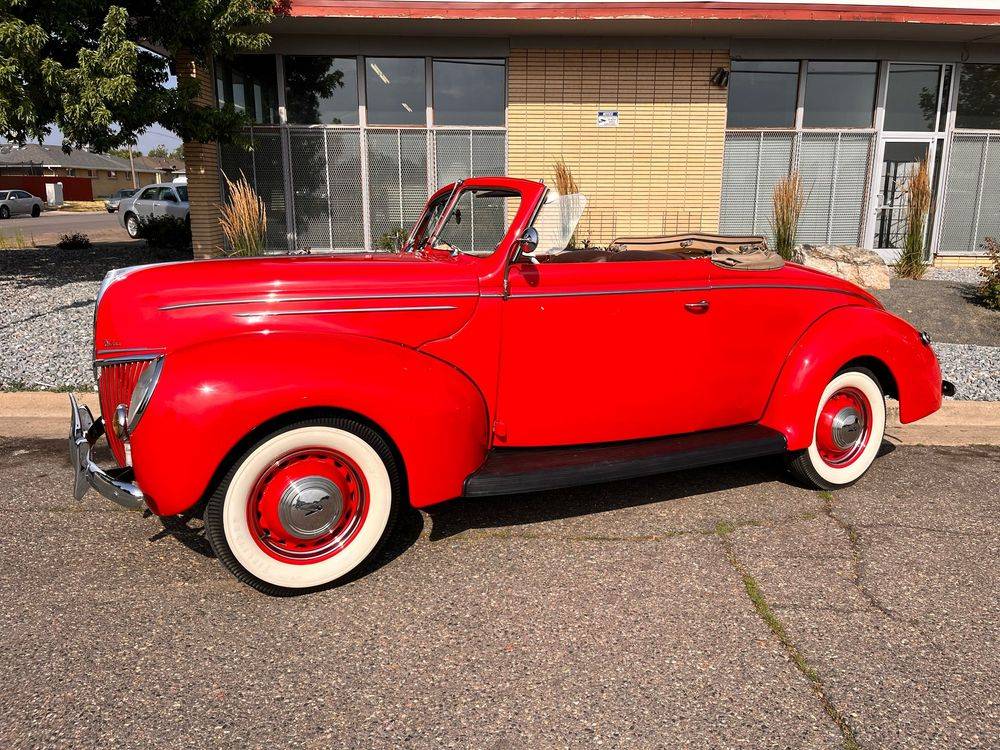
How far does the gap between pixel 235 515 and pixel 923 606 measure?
2.78 meters

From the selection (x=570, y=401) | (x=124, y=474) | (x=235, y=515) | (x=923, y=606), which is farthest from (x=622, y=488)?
(x=124, y=474)

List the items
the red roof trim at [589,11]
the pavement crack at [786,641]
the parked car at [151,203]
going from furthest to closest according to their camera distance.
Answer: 1. the parked car at [151,203]
2. the red roof trim at [589,11]
3. the pavement crack at [786,641]

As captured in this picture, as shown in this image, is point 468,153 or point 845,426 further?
point 468,153

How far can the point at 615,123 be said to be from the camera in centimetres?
1193

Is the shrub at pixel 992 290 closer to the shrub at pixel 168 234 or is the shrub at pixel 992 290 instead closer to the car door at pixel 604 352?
the car door at pixel 604 352

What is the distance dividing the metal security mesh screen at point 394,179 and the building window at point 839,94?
21.6 ft

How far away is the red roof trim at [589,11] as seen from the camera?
10.5 m

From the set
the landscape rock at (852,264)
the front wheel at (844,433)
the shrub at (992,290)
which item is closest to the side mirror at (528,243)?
the front wheel at (844,433)

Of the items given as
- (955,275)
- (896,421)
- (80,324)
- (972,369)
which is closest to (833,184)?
(955,275)

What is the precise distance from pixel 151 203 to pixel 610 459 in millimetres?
22914

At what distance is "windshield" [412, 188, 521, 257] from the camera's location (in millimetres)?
3607

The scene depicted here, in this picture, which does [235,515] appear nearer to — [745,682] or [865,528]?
[745,682]

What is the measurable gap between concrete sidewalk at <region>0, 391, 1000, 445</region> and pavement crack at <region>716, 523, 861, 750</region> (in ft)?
8.22

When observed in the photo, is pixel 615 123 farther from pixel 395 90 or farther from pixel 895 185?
pixel 895 185
